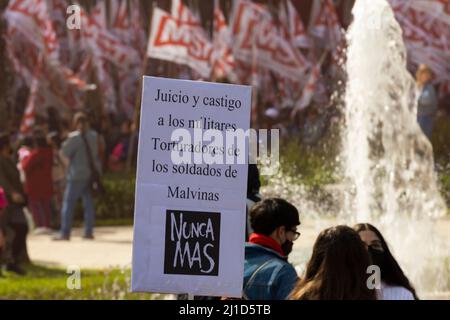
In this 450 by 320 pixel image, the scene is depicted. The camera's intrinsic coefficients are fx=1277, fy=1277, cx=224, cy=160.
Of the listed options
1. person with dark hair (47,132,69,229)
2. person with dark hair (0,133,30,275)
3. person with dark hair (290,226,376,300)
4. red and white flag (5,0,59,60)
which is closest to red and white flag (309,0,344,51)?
red and white flag (5,0,59,60)

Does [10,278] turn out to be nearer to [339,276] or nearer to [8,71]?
[339,276]

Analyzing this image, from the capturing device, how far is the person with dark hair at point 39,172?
15.1 metres

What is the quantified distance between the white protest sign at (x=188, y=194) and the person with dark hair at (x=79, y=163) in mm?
9380

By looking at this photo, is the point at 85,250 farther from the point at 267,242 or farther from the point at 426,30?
the point at 267,242

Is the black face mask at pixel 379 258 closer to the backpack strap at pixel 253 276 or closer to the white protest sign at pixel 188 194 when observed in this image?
the backpack strap at pixel 253 276

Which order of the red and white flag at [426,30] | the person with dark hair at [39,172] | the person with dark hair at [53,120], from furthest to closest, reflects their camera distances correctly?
1. the person with dark hair at [53,120]
2. the red and white flag at [426,30]
3. the person with dark hair at [39,172]

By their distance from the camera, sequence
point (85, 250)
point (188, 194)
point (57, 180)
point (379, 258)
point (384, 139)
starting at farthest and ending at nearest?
point (57, 180), point (85, 250), point (384, 139), point (379, 258), point (188, 194)

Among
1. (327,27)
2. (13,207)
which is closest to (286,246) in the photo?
(13,207)

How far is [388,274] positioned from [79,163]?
369 inches

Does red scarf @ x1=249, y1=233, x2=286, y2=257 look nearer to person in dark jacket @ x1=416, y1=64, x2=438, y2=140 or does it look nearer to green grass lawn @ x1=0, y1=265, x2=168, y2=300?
green grass lawn @ x1=0, y1=265, x2=168, y2=300

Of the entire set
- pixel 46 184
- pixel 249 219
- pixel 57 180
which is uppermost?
pixel 57 180

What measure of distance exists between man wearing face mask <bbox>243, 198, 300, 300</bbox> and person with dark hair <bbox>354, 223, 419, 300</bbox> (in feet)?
1.17

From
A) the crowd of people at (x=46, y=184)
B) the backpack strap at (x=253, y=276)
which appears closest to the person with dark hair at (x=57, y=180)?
Answer: the crowd of people at (x=46, y=184)

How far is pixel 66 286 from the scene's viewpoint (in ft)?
37.7
